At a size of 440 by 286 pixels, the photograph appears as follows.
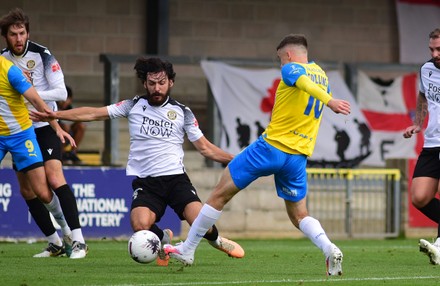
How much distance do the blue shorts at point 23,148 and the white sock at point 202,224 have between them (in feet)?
6.53

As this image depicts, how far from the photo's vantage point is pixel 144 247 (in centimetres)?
1053

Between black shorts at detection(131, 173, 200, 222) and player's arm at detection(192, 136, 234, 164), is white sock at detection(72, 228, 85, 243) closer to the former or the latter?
black shorts at detection(131, 173, 200, 222)

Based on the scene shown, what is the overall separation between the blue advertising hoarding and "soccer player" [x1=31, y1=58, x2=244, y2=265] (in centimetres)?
463

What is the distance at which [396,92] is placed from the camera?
67.7 feet

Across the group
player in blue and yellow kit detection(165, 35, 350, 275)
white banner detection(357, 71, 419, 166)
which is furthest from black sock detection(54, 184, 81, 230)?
white banner detection(357, 71, 419, 166)

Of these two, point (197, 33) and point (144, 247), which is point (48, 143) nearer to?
point (144, 247)

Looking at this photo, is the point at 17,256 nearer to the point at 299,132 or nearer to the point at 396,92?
the point at 299,132

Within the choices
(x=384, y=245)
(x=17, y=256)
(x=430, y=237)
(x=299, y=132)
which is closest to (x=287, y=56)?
(x=299, y=132)

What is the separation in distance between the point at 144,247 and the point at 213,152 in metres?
1.34

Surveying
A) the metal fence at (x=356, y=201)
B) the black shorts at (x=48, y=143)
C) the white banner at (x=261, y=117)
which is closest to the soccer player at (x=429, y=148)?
the black shorts at (x=48, y=143)

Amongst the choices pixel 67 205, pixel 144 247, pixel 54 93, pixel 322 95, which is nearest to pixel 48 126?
pixel 54 93

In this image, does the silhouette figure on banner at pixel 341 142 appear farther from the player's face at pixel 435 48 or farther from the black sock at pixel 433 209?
the player's face at pixel 435 48

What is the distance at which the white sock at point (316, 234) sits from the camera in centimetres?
1012

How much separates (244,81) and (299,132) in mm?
8700
